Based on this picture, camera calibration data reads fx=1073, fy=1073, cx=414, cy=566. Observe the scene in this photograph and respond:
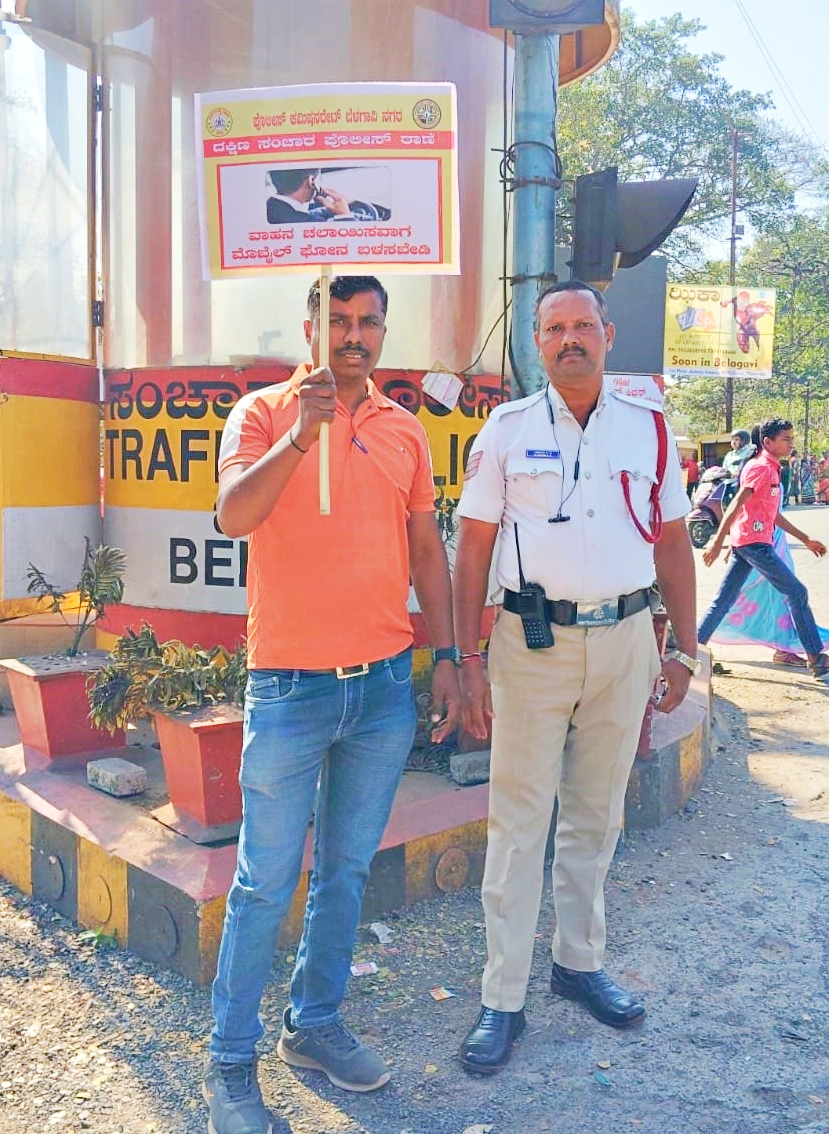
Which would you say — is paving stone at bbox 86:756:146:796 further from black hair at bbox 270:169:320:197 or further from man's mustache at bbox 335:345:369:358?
black hair at bbox 270:169:320:197

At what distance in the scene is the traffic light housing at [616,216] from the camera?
4.70m

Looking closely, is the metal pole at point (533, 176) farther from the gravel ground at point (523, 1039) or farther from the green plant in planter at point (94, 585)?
the gravel ground at point (523, 1039)

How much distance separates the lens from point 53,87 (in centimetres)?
496

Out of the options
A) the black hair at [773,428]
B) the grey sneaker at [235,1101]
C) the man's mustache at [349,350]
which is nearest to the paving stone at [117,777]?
the grey sneaker at [235,1101]

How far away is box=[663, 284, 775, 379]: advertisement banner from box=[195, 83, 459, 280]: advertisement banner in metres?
24.3

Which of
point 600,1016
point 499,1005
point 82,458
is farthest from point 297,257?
point 82,458

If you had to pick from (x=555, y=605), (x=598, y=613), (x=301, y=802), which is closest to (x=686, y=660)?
(x=598, y=613)

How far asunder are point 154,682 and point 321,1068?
1517 millimetres

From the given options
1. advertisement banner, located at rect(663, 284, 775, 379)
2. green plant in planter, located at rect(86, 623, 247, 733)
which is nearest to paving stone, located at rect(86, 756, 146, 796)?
green plant in planter, located at rect(86, 623, 247, 733)

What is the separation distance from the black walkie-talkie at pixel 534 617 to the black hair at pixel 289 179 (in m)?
1.15

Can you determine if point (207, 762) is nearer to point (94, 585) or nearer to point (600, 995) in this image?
point (94, 585)

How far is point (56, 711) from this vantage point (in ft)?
14.2

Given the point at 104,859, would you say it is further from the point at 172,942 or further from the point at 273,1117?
the point at 273,1117

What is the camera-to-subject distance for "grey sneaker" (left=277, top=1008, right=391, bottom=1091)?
2.78m
